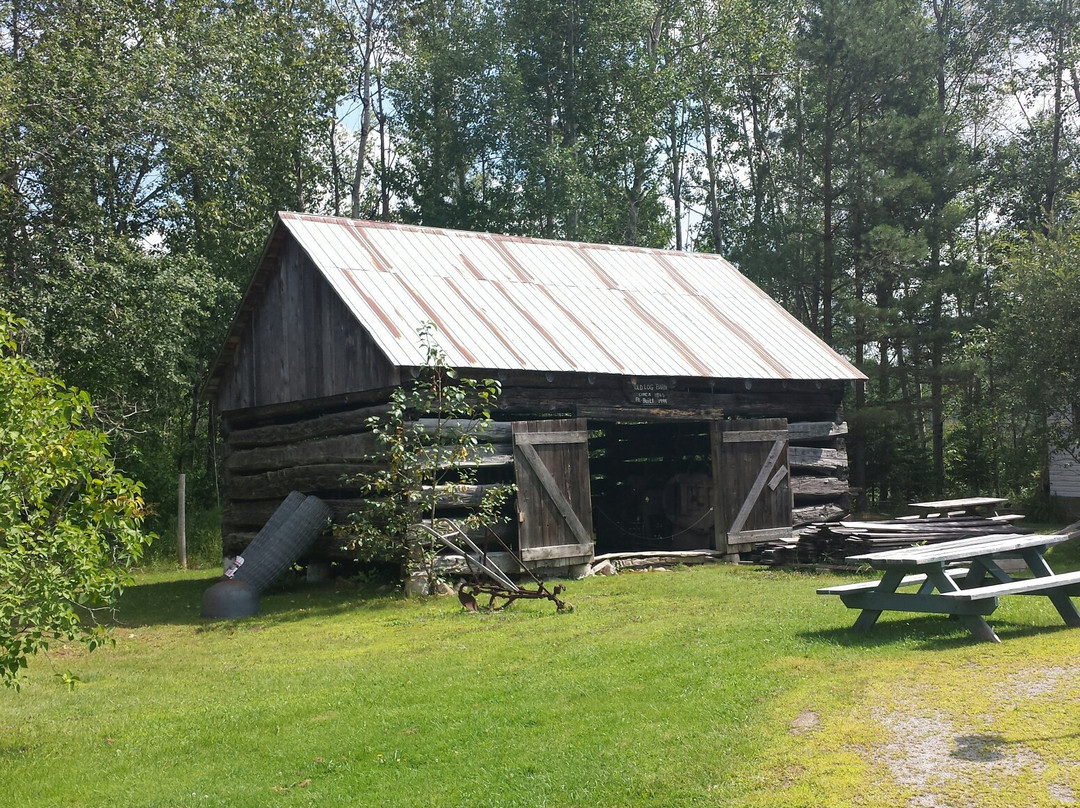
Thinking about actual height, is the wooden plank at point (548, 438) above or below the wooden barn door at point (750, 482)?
above

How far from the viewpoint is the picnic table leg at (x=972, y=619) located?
8.33m

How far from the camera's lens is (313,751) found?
7.02 metres

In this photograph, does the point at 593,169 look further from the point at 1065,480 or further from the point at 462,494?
the point at 462,494

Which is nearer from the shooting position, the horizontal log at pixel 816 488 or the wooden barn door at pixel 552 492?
the wooden barn door at pixel 552 492

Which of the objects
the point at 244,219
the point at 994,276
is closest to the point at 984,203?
the point at 994,276

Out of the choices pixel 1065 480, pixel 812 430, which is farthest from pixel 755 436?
pixel 1065 480

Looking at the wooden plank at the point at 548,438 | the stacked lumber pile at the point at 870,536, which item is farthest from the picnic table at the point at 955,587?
the wooden plank at the point at 548,438

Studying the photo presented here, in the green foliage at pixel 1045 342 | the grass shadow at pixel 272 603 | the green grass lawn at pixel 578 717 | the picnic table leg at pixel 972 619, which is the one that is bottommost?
the grass shadow at pixel 272 603

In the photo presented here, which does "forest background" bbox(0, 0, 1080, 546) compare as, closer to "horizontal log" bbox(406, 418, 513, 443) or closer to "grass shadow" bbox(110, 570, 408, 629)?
"grass shadow" bbox(110, 570, 408, 629)

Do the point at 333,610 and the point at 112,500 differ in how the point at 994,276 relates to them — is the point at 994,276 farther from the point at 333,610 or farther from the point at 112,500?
the point at 112,500

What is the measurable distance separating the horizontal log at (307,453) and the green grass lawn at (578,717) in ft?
12.4

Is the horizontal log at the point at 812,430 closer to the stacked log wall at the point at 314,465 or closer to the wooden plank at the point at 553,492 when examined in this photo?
the wooden plank at the point at 553,492

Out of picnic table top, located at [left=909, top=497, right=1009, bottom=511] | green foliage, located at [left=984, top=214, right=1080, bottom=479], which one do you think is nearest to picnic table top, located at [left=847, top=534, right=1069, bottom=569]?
picnic table top, located at [left=909, top=497, right=1009, bottom=511]

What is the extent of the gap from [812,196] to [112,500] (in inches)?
1108
